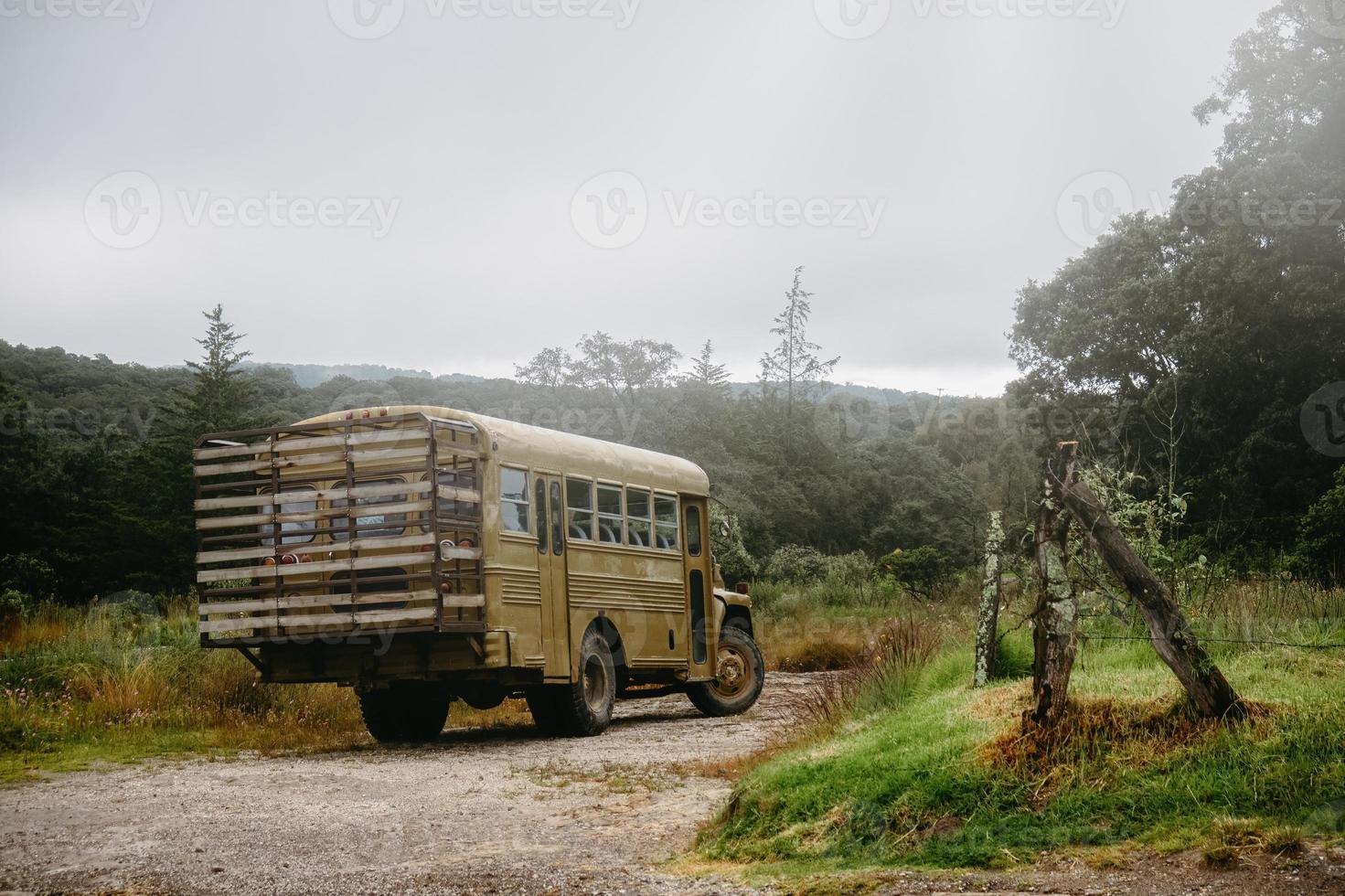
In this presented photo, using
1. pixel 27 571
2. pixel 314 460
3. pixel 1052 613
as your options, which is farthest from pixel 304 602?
pixel 27 571

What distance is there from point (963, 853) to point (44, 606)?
17951 mm

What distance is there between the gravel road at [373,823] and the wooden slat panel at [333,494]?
2.33m

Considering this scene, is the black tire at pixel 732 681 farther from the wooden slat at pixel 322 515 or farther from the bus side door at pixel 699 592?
the wooden slat at pixel 322 515

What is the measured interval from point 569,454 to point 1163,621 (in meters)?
8.12

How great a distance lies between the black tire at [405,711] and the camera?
13641 mm

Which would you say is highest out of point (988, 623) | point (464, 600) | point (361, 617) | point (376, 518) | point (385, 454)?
point (385, 454)

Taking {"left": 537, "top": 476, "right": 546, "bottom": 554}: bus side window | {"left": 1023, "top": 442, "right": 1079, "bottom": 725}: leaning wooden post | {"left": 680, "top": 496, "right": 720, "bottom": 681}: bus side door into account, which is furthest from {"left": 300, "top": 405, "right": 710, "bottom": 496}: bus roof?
{"left": 1023, "top": 442, "right": 1079, "bottom": 725}: leaning wooden post

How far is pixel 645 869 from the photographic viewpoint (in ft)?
22.2

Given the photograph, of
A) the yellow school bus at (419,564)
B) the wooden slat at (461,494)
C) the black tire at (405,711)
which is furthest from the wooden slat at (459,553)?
the black tire at (405,711)

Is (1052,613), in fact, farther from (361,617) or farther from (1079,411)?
(1079,411)

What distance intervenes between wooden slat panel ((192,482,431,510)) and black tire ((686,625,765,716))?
6080 millimetres

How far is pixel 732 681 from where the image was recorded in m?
17.0

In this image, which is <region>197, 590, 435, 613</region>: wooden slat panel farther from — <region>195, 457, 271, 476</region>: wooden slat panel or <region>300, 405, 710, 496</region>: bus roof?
<region>300, 405, 710, 496</region>: bus roof

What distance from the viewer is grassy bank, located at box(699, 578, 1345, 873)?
599 cm
